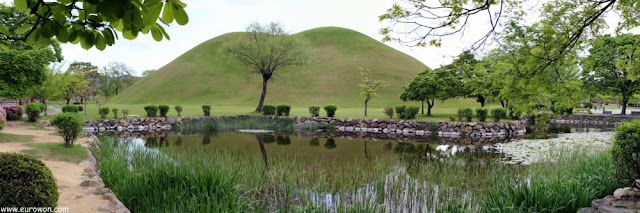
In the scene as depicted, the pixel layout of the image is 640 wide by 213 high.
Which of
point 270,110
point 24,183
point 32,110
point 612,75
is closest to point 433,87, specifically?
point 270,110

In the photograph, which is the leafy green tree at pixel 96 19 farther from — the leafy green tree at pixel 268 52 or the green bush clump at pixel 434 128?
the leafy green tree at pixel 268 52

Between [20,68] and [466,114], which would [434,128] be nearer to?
[466,114]

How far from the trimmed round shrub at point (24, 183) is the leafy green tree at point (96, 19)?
2.32 metres

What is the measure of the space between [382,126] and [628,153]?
16.7 meters

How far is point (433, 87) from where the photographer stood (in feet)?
87.6

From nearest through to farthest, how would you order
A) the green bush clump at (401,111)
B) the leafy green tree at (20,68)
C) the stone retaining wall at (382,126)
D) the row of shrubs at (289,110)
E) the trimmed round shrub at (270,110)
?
1. the leafy green tree at (20,68)
2. the stone retaining wall at (382,126)
3. the green bush clump at (401,111)
4. the row of shrubs at (289,110)
5. the trimmed round shrub at (270,110)

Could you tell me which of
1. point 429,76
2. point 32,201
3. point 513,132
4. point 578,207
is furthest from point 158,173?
point 429,76

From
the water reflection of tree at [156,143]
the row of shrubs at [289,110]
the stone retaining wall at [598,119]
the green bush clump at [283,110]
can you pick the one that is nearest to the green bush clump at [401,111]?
the row of shrubs at [289,110]

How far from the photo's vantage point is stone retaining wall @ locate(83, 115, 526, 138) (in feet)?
64.9

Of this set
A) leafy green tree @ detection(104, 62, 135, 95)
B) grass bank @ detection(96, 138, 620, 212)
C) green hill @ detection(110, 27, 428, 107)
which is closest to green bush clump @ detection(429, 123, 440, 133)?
grass bank @ detection(96, 138, 620, 212)

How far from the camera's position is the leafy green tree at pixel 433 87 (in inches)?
1040

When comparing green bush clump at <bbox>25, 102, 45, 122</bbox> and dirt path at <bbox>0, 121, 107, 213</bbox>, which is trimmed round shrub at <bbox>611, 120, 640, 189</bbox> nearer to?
dirt path at <bbox>0, 121, 107, 213</bbox>

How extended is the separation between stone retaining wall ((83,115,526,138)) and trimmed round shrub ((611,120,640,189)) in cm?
1414

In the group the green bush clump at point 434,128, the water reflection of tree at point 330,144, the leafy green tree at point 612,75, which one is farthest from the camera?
the leafy green tree at point 612,75
